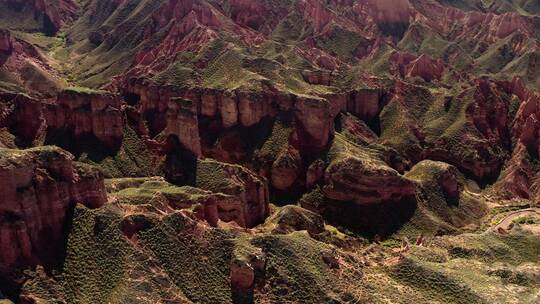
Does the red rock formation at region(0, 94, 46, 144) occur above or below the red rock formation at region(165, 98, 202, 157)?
above

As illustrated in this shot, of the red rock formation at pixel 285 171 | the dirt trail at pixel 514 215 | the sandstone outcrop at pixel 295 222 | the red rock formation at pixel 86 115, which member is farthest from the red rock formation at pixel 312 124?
the red rock formation at pixel 86 115

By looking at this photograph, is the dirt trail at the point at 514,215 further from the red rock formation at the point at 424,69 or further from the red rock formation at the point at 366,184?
the red rock formation at the point at 424,69

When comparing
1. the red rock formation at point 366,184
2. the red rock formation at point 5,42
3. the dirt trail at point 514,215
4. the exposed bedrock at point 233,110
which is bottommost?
the dirt trail at point 514,215

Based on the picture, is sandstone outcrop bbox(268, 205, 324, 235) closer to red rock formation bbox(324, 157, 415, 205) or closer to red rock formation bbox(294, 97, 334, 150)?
red rock formation bbox(324, 157, 415, 205)

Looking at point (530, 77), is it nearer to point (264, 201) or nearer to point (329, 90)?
point (329, 90)

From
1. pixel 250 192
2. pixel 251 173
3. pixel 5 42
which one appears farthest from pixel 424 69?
pixel 5 42

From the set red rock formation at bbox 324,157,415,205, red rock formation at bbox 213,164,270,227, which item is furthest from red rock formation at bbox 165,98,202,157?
red rock formation at bbox 324,157,415,205
